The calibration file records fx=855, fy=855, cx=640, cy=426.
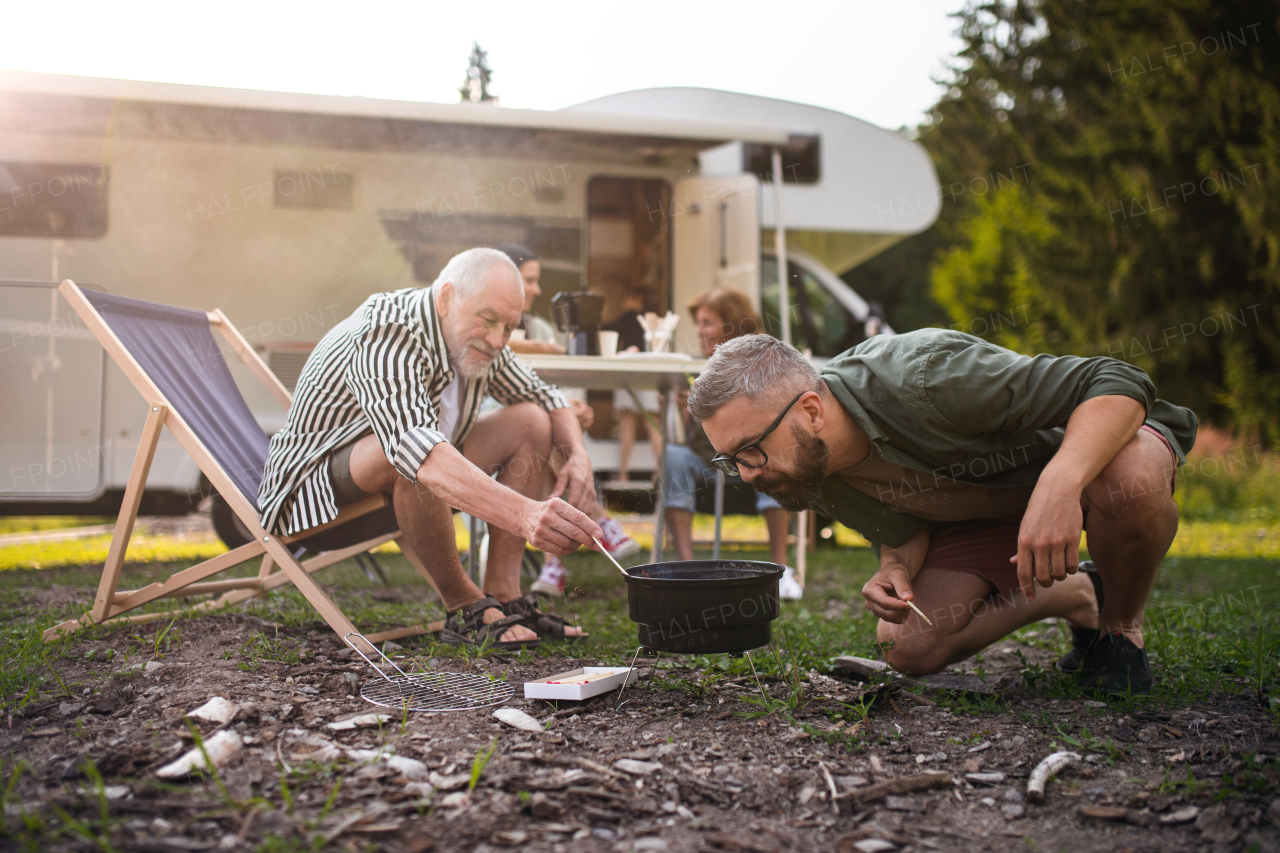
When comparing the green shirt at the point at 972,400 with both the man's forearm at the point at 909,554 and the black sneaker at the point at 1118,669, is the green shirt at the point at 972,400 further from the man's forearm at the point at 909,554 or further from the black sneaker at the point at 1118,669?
the black sneaker at the point at 1118,669

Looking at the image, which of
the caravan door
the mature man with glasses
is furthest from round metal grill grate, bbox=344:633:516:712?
the caravan door

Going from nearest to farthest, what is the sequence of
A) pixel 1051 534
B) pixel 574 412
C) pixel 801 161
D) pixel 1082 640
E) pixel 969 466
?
A: pixel 1051 534 < pixel 969 466 < pixel 1082 640 < pixel 574 412 < pixel 801 161

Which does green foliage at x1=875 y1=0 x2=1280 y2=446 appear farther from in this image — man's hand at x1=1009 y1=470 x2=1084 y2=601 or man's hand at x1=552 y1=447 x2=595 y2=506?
man's hand at x1=552 y1=447 x2=595 y2=506

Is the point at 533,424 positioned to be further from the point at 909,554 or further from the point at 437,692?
the point at 909,554

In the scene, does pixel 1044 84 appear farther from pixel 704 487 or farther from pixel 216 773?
pixel 216 773

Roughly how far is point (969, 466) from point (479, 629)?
1383 mm

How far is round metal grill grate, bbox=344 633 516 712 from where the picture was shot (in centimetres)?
179

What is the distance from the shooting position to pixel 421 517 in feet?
7.84

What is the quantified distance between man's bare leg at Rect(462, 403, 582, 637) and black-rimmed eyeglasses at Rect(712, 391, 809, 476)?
903 millimetres

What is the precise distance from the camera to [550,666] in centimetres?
220

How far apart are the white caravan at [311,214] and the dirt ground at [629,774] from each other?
3242mm

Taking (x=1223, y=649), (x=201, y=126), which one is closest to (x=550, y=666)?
(x=1223, y=649)

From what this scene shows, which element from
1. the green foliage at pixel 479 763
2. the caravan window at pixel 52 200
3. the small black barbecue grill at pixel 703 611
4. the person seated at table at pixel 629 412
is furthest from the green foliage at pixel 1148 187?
the caravan window at pixel 52 200

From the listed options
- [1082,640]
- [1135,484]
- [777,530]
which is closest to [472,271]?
[1135,484]
